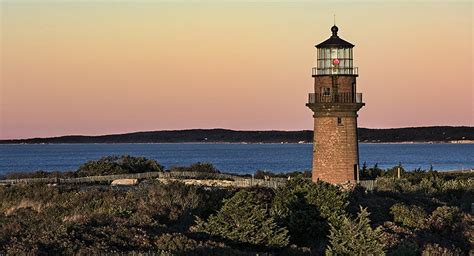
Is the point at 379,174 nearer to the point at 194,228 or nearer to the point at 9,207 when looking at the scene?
the point at 9,207

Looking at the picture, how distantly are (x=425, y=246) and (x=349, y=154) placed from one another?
14202mm

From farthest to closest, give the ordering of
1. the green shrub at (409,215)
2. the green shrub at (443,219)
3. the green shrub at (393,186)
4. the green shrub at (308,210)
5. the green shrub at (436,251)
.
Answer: the green shrub at (393,186), the green shrub at (409,215), the green shrub at (443,219), the green shrub at (308,210), the green shrub at (436,251)

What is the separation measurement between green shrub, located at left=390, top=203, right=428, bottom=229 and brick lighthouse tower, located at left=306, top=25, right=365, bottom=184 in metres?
8.17

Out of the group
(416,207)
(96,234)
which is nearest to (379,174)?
(416,207)

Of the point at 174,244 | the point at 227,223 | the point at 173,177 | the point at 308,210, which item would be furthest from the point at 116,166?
the point at 174,244

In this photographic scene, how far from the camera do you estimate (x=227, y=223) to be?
21328 mm

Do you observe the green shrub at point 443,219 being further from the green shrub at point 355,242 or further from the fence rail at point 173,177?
the fence rail at point 173,177

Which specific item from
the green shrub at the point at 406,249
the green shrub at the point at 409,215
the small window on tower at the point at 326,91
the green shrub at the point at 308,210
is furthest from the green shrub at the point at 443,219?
the small window on tower at the point at 326,91

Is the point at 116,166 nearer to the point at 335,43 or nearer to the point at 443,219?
the point at 335,43

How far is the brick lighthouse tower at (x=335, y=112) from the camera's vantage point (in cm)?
3547

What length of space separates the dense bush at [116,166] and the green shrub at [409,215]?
21281 millimetres

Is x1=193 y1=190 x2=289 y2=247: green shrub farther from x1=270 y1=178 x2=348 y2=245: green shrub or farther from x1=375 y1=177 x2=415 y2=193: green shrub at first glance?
x1=375 y1=177 x2=415 y2=193: green shrub

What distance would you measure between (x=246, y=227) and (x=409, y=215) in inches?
279

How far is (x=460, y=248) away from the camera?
2303 centimetres
